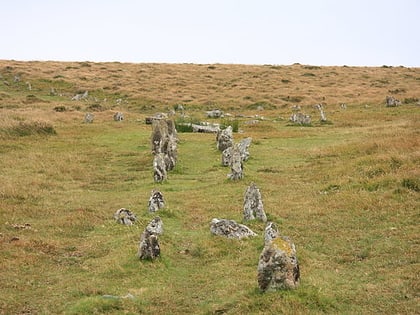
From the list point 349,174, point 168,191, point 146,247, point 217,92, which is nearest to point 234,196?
point 168,191

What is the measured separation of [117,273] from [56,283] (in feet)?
5.26

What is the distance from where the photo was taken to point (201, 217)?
2084cm

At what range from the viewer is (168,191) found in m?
25.9

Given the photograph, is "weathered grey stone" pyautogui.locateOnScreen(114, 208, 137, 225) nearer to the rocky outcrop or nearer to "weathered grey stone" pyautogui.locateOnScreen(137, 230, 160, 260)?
"weathered grey stone" pyautogui.locateOnScreen(137, 230, 160, 260)

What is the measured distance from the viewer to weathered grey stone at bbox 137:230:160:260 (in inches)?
611

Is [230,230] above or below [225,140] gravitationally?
below

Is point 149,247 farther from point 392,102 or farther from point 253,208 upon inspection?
point 392,102

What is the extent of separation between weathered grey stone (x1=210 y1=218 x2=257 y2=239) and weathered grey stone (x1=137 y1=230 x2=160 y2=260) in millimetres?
2652

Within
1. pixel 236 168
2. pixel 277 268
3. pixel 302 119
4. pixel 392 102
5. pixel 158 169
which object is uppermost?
pixel 392 102

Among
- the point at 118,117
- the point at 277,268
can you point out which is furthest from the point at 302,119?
the point at 277,268

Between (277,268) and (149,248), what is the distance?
4.54 meters

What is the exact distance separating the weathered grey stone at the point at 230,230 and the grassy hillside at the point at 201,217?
382 mm

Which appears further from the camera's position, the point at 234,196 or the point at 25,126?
the point at 25,126

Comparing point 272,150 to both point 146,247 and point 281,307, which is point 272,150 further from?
point 281,307
